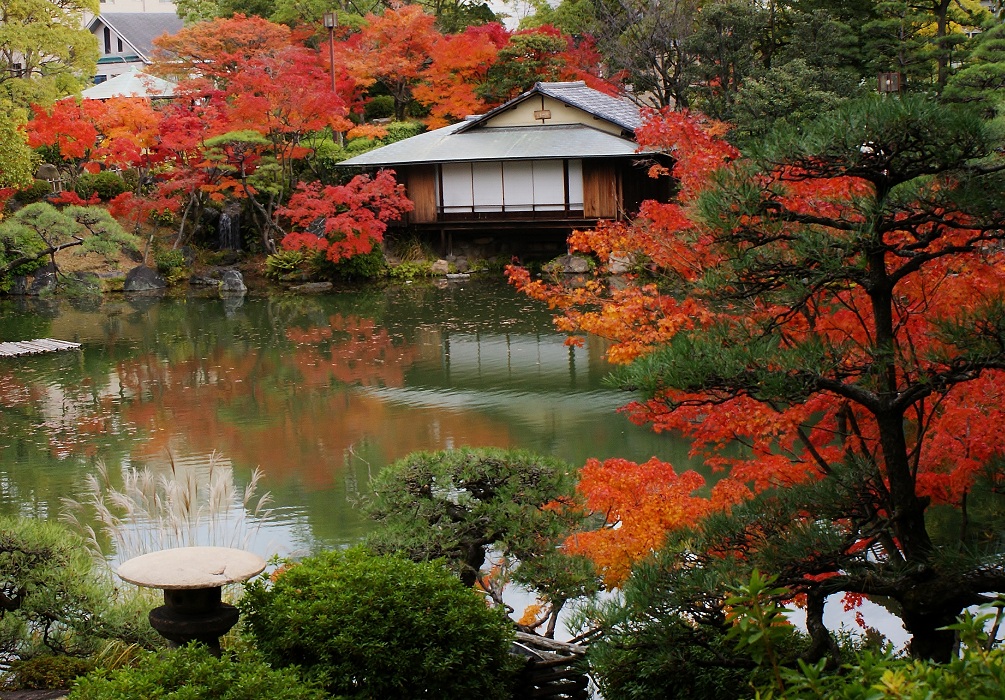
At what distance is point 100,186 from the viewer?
2411 cm

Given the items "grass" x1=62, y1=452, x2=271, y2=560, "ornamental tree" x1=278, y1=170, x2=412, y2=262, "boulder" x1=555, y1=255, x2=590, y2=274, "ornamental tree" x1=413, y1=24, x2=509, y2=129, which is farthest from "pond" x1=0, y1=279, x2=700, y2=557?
"ornamental tree" x1=413, y1=24, x2=509, y2=129

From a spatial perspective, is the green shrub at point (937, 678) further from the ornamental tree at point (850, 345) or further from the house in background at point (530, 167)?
the house in background at point (530, 167)

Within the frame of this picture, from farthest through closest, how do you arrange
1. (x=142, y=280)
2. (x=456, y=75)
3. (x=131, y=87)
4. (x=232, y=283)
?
(x=131, y=87) → (x=456, y=75) → (x=142, y=280) → (x=232, y=283)

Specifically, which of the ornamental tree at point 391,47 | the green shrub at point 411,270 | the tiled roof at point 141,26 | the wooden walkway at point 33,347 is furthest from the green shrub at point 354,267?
the tiled roof at point 141,26

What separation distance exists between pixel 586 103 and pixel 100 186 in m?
11.6

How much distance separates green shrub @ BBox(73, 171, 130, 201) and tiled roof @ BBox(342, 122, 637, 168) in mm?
5820

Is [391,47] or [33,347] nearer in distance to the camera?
[33,347]

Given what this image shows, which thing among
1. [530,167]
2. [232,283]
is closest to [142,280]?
[232,283]

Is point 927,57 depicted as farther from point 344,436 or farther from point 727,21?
point 344,436

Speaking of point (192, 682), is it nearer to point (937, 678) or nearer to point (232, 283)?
point (937, 678)

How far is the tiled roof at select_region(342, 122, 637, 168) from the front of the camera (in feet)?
71.6

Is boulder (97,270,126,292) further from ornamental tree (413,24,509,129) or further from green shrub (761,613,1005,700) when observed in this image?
→ green shrub (761,613,1005,700)

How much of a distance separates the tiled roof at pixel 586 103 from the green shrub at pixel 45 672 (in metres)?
19.0

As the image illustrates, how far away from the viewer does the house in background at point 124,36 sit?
40312 mm
